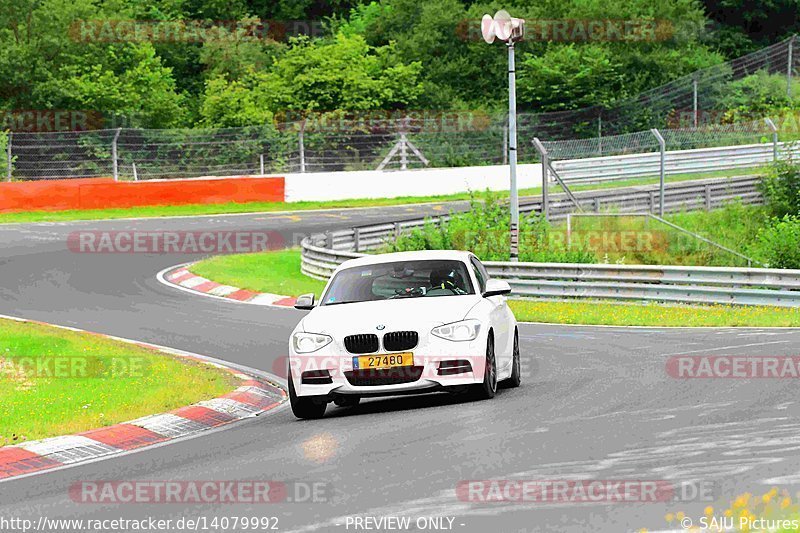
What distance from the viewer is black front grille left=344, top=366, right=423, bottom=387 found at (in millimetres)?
12586

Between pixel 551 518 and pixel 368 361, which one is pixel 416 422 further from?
pixel 551 518

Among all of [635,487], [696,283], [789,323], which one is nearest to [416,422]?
[635,487]

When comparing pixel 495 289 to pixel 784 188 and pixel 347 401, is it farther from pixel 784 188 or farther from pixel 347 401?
pixel 784 188

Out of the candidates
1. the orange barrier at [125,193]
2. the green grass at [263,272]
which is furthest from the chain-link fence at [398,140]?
the green grass at [263,272]

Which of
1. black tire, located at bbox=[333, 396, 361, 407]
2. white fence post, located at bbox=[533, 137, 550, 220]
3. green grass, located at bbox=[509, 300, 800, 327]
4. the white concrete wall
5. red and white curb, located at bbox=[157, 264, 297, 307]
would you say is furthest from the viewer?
the white concrete wall

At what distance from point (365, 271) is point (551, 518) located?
266 inches

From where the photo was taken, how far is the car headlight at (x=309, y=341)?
502 inches

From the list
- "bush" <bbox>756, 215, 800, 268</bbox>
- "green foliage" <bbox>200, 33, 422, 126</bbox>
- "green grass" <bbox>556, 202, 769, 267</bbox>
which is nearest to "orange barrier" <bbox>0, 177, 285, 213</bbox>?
"green foliage" <bbox>200, 33, 422, 126</bbox>

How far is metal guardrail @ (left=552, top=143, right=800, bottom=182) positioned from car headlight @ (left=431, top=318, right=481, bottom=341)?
25.6 m

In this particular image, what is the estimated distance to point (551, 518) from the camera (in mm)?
7562

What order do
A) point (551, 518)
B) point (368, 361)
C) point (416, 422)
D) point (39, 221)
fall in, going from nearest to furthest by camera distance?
point (551, 518), point (416, 422), point (368, 361), point (39, 221)

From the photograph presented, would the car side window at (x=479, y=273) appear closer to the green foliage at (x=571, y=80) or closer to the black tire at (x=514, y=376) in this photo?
the black tire at (x=514, y=376)

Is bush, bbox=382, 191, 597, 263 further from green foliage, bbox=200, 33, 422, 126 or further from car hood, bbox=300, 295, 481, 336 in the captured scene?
green foliage, bbox=200, 33, 422, 126

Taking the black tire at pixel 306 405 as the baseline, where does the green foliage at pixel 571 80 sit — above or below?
above
